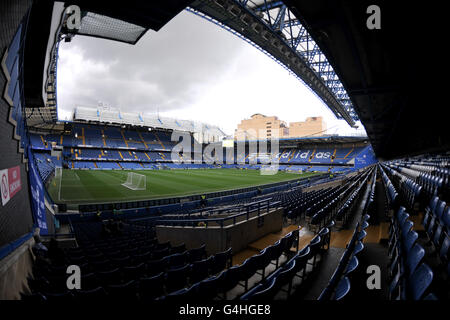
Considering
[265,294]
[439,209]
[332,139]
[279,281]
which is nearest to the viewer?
[265,294]

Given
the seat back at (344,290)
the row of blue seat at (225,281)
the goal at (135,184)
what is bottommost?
the goal at (135,184)

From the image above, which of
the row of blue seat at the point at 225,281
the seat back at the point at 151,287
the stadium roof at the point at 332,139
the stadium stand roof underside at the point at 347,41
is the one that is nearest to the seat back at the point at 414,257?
the row of blue seat at the point at 225,281

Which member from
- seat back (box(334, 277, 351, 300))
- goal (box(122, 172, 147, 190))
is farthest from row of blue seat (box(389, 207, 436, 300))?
goal (box(122, 172, 147, 190))

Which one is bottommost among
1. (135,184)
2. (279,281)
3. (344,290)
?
(135,184)

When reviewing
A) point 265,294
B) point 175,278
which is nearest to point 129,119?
point 175,278

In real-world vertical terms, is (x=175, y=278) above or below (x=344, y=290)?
below

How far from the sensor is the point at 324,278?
3.83 metres

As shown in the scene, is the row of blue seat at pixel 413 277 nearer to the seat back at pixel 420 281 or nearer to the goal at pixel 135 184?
the seat back at pixel 420 281

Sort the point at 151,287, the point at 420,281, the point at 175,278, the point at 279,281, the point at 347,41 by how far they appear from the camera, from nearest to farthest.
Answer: the point at 420,281 < the point at 279,281 < the point at 151,287 < the point at 175,278 < the point at 347,41

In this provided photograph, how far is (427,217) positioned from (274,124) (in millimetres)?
120031

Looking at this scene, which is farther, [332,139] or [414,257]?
[332,139]

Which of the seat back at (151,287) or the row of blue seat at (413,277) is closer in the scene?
the row of blue seat at (413,277)

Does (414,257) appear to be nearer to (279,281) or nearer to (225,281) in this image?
(279,281)

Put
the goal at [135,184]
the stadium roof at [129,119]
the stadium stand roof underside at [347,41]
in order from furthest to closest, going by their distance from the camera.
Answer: the stadium roof at [129,119]
the goal at [135,184]
the stadium stand roof underside at [347,41]
